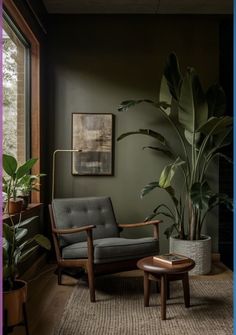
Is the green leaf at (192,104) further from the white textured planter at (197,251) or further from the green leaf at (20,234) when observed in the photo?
the green leaf at (20,234)

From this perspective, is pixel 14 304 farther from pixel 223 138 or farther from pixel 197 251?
pixel 223 138

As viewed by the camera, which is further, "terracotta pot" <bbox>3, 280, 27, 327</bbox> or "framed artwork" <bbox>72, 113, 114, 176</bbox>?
"framed artwork" <bbox>72, 113, 114, 176</bbox>

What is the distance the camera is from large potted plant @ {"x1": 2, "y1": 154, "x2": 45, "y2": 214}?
2555 millimetres

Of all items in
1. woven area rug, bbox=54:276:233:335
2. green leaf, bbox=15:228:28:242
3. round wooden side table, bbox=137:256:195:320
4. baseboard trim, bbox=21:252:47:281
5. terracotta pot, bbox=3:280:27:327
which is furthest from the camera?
baseboard trim, bbox=21:252:47:281

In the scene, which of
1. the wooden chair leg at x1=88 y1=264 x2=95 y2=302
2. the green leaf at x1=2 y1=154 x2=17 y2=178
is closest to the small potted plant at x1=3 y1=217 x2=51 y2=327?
the green leaf at x1=2 y1=154 x2=17 y2=178

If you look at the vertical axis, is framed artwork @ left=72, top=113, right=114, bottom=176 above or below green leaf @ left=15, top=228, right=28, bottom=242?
above

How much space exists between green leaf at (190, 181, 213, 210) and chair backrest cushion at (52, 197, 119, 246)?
2.79ft

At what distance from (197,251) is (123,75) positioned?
215 centimetres

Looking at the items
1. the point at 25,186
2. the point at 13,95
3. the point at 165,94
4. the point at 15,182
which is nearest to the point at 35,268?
the point at 25,186

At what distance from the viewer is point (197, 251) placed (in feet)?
12.3

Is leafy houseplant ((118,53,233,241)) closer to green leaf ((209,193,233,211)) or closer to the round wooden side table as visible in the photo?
green leaf ((209,193,233,211))

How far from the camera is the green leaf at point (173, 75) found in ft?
12.4

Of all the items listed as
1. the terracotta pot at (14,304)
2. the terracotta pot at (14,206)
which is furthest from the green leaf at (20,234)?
the terracotta pot at (14,206)

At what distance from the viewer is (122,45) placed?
172 inches
